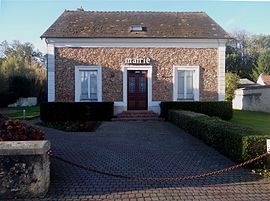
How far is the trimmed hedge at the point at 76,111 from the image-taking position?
1864cm

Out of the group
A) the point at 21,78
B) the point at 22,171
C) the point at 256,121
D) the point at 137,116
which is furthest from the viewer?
the point at 21,78

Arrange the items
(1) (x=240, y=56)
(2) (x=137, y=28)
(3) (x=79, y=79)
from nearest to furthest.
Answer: (3) (x=79, y=79) → (2) (x=137, y=28) → (1) (x=240, y=56)

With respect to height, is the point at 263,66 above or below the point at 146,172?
above

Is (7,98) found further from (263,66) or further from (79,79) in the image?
(263,66)

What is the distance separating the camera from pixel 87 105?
18.9m

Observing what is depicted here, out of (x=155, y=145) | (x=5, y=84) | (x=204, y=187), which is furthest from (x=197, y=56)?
(x=5, y=84)

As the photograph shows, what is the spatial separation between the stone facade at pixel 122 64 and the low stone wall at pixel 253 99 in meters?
9.74

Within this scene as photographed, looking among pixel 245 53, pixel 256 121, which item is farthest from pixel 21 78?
pixel 245 53

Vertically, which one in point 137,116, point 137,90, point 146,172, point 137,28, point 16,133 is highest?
point 137,28

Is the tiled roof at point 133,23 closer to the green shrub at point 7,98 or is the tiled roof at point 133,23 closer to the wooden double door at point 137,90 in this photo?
the wooden double door at point 137,90

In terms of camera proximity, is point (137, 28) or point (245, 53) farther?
point (245, 53)

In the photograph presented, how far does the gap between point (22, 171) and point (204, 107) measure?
49.7ft

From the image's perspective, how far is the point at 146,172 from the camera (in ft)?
22.4

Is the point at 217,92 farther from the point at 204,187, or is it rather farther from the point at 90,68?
the point at 204,187
